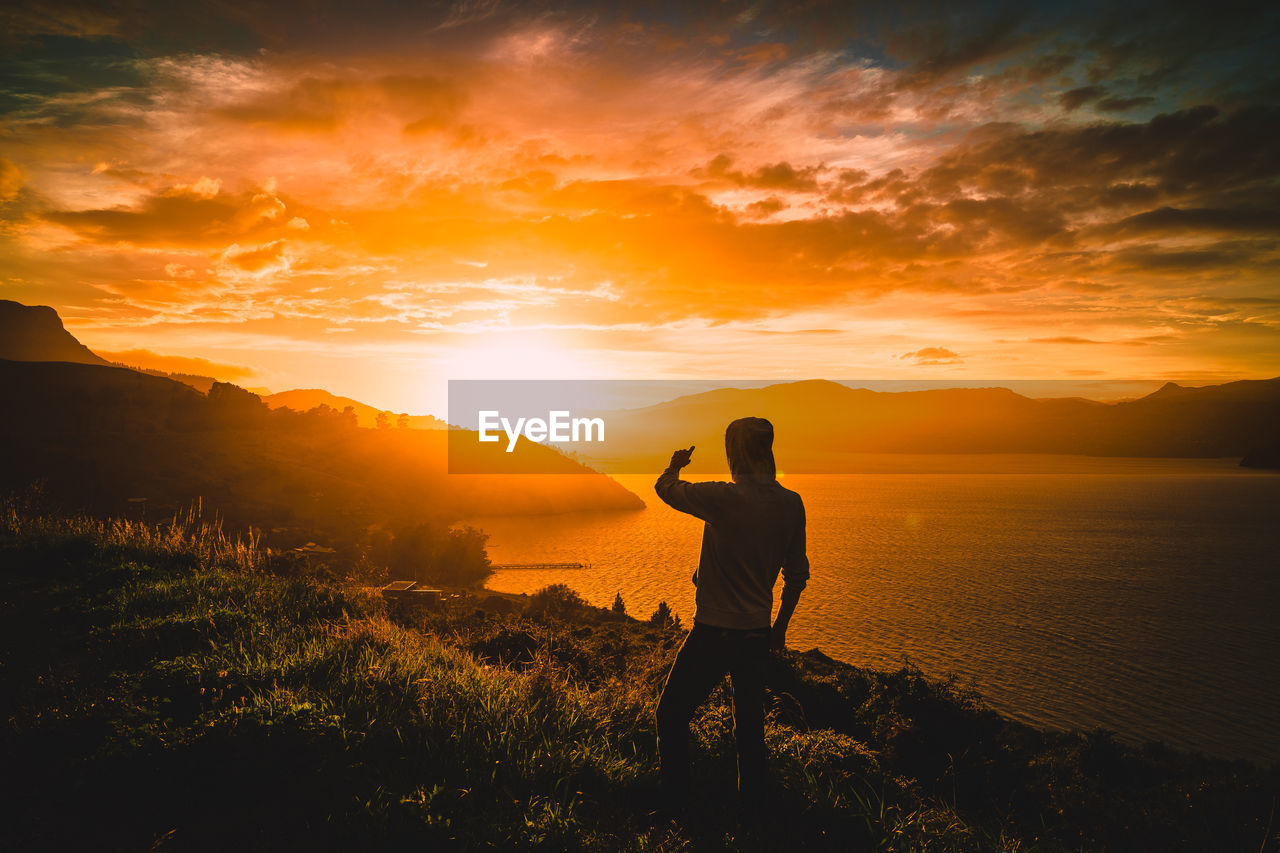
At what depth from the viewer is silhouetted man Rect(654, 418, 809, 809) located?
3914mm

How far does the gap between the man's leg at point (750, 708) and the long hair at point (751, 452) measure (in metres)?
0.98

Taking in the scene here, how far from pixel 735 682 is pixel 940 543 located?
7030 centimetres

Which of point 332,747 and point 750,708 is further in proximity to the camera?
point 332,747

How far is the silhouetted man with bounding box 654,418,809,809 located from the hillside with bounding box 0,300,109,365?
785ft

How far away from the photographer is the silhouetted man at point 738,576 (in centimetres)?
391

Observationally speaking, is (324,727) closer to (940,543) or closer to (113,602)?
(113,602)

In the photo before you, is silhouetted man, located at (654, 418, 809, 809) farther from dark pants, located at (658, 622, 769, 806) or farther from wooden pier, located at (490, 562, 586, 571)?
wooden pier, located at (490, 562, 586, 571)

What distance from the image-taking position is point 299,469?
6312 cm

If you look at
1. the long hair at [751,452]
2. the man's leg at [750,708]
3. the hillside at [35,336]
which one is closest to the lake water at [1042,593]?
the man's leg at [750,708]

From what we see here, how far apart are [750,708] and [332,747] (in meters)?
2.90

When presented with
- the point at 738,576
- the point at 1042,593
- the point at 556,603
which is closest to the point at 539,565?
the point at 556,603

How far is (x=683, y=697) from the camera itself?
4.05 meters

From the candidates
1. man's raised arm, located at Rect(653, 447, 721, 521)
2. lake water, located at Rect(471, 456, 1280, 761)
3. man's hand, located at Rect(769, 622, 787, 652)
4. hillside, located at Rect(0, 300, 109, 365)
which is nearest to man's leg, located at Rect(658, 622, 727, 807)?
man's hand, located at Rect(769, 622, 787, 652)

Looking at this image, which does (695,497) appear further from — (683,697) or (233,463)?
(233,463)
